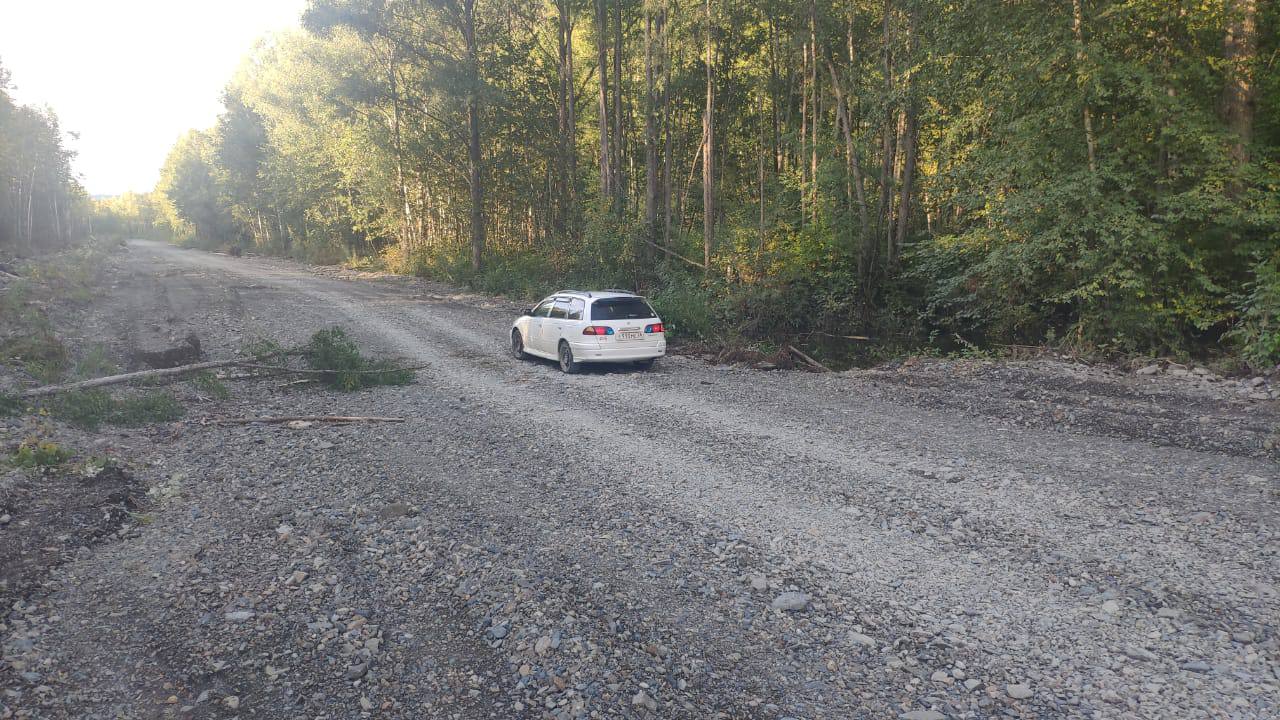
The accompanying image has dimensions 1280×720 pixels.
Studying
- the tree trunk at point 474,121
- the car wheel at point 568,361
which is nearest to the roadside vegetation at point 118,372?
the car wheel at point 568,361

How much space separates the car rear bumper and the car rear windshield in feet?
1.84

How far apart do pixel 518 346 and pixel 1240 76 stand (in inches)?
560

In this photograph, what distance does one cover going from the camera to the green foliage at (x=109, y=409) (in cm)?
A: 907

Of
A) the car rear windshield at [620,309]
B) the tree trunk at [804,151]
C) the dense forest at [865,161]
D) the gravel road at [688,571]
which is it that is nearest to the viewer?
the gravel road at [688,571]

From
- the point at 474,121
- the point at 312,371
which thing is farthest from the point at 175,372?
the point at 474,121

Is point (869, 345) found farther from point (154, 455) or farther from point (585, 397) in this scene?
point (154, 455)

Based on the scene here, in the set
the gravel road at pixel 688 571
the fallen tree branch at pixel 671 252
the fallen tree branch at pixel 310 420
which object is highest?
the fallen tree branch at pixel 671 252

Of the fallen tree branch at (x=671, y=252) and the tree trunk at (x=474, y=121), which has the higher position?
the tree trunk at (x=474, y=121)

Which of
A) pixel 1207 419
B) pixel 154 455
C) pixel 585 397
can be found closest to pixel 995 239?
pixel 1207 419

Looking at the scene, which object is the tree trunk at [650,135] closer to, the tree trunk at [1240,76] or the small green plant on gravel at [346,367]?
the small green plant on gravel at [346,367]

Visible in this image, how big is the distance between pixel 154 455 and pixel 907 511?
337 inches

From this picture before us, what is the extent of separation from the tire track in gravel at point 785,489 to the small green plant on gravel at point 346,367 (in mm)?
A: 1045

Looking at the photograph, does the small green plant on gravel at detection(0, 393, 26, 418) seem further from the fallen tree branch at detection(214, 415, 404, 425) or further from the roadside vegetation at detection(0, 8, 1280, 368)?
the roadside vegetation at detection(0, 8, 1280, 368)

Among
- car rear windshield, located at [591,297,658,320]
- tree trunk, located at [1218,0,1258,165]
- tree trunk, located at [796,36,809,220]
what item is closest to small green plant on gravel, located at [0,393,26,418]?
car rear windshield, located at [591,297,658,320]
